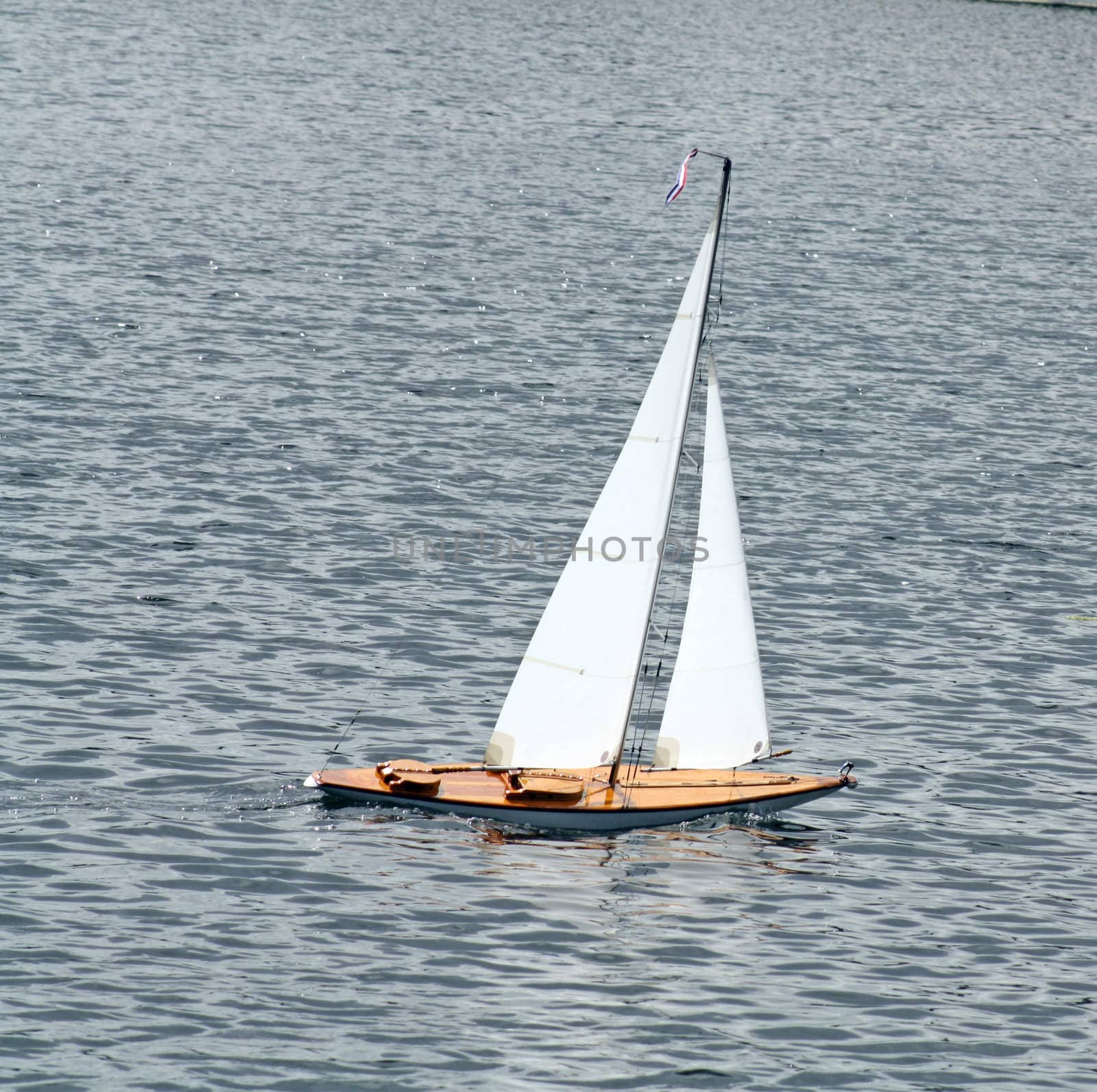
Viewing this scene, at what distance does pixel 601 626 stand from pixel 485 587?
1231cm

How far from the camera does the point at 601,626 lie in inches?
1162

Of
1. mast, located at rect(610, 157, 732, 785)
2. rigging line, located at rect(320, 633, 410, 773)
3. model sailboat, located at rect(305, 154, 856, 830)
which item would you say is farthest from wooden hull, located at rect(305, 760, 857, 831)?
rigging line, located at rect(320, 633, 410, 773)

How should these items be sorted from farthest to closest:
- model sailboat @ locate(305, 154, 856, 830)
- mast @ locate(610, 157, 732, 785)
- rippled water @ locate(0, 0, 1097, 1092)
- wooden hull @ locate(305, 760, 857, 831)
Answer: wooden hull @ locate(305, 760, 857, 831)
model sailboat @ locate(305, 154, 856, 830)
mast @ locate(610, 157, 732, 785)
rippled water @ locate(0, 0, 1097, 1092)

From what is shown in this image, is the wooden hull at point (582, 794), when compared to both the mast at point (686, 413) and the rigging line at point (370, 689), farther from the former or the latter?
the rigging line at point (370, 689)

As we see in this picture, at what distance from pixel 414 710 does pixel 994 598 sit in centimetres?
1575

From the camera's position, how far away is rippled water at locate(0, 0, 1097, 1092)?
2419 centimetres

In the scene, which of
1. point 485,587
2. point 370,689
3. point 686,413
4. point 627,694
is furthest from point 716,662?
point 485,587

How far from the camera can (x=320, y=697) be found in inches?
1361

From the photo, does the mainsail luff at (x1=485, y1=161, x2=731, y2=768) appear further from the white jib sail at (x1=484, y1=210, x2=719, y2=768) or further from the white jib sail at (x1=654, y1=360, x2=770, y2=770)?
the white jib sail at (x1=654, y1=360, x2=770, y2=770)

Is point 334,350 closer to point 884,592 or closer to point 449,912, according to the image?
point 884,592

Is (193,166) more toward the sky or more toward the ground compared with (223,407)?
more toward the sky

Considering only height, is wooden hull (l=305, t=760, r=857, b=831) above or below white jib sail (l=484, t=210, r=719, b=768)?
below

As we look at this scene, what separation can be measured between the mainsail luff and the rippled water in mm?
1756

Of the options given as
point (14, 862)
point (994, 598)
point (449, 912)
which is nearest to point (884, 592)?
point (994, 598)
